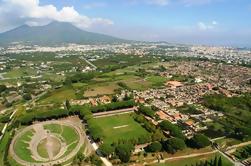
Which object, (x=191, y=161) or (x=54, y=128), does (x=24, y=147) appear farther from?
(x=191, y=161)

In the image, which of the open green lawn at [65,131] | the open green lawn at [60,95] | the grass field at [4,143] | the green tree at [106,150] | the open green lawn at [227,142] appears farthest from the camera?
the open green lawn at [60,95]

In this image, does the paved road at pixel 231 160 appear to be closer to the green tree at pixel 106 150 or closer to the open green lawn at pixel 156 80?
the green tree at pixel 106 150

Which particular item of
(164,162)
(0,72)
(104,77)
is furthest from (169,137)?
(0,72)

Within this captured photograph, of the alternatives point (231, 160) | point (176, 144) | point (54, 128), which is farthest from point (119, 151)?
point (54, 128)

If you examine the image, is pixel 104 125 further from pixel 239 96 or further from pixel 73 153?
pixel 239 96

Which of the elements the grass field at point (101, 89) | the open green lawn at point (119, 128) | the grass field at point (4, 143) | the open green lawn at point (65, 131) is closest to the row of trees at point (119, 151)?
the open green lawn at point (119, 128)

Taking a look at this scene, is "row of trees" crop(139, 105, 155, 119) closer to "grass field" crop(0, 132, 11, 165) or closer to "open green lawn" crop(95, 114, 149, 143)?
"open green lawn" crop(95, 114, 149, 143)
